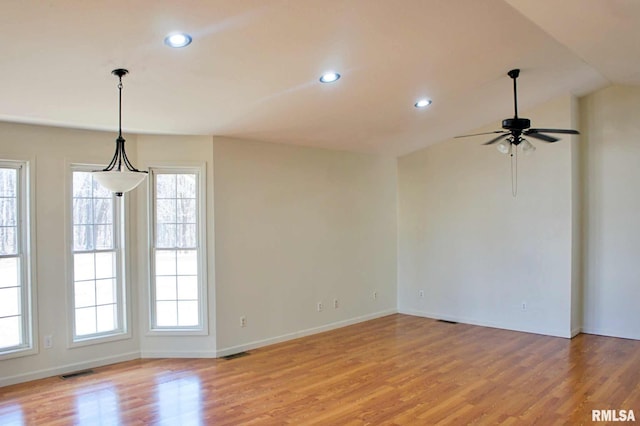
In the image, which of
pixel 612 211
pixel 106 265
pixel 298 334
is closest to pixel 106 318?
pixel 106 265

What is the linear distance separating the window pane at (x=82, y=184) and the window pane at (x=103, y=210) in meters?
0.14

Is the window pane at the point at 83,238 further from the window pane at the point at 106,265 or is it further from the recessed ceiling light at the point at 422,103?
the recessed ceiling light at the point at 422,103

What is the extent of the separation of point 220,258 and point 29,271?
6.37 ft

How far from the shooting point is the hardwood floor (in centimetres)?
374

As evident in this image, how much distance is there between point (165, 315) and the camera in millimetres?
5414

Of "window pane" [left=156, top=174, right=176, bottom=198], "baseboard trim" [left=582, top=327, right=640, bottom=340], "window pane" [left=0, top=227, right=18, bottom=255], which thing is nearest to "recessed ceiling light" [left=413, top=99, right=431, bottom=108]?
"window pane" [left=156, top=174, right=176, bottom=198]

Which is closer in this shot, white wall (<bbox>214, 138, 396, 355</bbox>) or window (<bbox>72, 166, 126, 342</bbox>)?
window (<bbox>72, 166, 126, 342</bbox>)

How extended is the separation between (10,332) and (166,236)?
5.86 ft

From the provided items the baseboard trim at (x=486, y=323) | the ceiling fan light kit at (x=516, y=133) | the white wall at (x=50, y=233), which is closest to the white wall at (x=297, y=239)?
the baseboard trim at (x=486, y=323)

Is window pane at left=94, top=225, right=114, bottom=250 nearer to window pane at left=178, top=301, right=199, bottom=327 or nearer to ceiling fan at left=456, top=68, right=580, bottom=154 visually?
window pane at left=178, top=301, right=199, bottom=327

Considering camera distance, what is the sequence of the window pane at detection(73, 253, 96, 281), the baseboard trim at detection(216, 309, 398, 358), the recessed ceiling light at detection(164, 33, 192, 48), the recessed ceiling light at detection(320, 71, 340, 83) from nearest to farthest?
1. the recessed ceiling light at detection(164, 33, 192, 48)
2. the recessed ceiling light at detection(320, 71, 340, 83)
3. the window pane at detection(73, 253, 96, 281)
4. the baseboard trim at detection(216, 309, 398, 358)

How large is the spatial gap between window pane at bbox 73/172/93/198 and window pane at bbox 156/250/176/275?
103cm

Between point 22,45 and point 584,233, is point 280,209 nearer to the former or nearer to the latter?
point 22,45

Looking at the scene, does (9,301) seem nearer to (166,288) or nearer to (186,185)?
(166,288)
